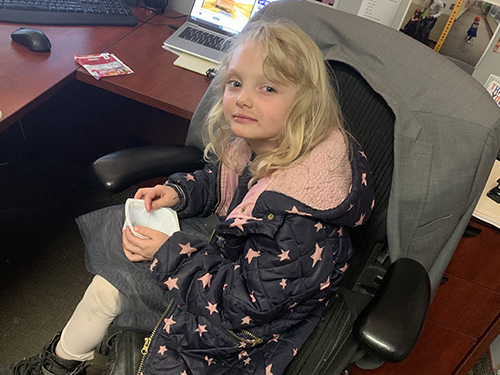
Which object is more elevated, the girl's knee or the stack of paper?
the stack of paper

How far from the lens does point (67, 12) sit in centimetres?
138

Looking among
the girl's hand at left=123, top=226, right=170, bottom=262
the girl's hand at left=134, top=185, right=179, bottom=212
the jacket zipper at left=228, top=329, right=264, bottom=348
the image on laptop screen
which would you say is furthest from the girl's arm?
the image on laptop screen

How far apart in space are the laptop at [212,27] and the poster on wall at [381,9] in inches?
12.1

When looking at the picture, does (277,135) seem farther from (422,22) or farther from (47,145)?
(47,145)

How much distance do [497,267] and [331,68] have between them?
0.65 meters

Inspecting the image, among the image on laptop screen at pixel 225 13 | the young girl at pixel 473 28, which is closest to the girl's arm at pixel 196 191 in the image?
the image on laptop screen at pixel 225 13

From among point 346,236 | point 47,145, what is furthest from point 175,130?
point 346,236

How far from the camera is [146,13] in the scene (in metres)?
1.62

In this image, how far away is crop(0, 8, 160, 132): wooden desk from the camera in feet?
3.15

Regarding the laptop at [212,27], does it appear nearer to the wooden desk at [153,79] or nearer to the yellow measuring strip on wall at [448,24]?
the wooden desk at [153,79]

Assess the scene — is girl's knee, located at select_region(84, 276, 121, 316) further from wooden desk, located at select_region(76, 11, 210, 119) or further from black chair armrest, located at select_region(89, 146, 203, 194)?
wooden desk, located at select_region(76, 11, 210, 119)

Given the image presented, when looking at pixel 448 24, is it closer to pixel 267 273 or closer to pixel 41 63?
pixel 267 273

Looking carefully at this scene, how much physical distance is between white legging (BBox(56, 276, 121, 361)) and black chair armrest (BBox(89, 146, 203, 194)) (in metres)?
0.20

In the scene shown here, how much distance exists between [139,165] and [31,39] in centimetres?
51
